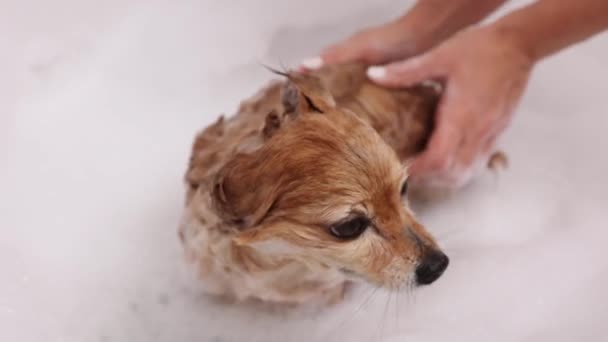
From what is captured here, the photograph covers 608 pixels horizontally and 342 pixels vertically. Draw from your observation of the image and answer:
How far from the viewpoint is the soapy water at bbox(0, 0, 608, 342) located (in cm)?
162

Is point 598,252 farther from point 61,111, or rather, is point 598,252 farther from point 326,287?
point 61,111

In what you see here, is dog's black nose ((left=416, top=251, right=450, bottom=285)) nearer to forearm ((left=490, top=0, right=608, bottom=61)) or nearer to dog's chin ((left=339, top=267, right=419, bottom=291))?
dog's chin ((left=339, top=267, right=419, bottom=291))

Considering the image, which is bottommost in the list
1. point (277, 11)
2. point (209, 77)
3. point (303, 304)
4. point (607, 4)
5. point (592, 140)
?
point (303, 304)

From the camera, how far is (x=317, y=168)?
3.37 ft

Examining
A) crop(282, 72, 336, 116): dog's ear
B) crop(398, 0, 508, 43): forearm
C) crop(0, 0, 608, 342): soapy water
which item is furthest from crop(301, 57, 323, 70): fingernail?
crop(0, 0, 608, 342): soapy water

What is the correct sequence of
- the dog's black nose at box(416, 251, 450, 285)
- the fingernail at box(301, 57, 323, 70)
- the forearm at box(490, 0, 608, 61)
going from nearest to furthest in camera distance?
the dog's black nose at box(416, 251, 450, 285), the forearm at box(490, 0, 608, 61), the fingernail at box(301, 57, 323, 70)

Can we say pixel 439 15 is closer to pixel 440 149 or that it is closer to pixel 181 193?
pixel 440 149

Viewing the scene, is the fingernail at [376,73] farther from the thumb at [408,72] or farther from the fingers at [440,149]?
the fingers at [440,149]

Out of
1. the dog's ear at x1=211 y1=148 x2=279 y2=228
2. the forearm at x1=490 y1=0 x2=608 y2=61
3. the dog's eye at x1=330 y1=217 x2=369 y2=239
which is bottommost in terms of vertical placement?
the dog's eye at x1=330 y1=217 x2=369 y2=239

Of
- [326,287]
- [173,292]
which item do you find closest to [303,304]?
[326,287]

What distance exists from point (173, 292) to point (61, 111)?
25.5 inches

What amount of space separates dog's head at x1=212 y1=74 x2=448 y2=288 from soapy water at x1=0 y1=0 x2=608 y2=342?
0.52 m

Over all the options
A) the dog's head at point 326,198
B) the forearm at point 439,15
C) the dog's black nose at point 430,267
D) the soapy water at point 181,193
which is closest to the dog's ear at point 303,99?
the dog's head at point 326,198

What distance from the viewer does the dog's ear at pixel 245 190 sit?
1.03 meters
